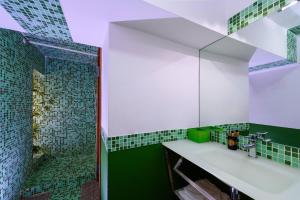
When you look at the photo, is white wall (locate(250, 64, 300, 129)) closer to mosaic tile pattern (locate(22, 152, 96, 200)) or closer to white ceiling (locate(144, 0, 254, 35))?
white ceiling (locate(144, 0, 254, 35))

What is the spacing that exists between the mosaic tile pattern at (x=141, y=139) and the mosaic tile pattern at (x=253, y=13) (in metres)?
1.13

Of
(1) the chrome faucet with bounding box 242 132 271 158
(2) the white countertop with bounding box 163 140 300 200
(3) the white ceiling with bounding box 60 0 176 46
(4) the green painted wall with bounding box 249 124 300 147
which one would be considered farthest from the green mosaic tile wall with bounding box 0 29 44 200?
(4) the green painted wall with bounding box 249 124 300 147

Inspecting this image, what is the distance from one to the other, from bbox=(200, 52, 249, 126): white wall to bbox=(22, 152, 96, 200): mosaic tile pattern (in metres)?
2.01

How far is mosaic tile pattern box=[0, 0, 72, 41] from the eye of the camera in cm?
101

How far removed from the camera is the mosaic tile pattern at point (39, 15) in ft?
3.30

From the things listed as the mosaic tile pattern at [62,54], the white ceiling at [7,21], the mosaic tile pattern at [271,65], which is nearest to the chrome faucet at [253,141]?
the mosaic tile pattern at [271,65]

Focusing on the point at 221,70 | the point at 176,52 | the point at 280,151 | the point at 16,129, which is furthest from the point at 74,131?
the point at 280,151

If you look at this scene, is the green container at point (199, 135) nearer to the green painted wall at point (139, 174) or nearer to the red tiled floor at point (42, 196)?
the green painted wall at point (139, 174)

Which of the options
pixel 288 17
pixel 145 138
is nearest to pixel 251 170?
pixel 145 138

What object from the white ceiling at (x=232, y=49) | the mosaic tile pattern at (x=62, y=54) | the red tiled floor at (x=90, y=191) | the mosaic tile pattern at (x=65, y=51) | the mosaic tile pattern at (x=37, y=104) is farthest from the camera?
the mosaic tile pattern at (x=37, y=104)

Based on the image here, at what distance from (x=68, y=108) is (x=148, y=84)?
2556 mm

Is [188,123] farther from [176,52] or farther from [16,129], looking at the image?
[16,129]

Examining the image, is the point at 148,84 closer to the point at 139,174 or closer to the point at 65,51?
the point at 139,174

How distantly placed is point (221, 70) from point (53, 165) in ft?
10.5
